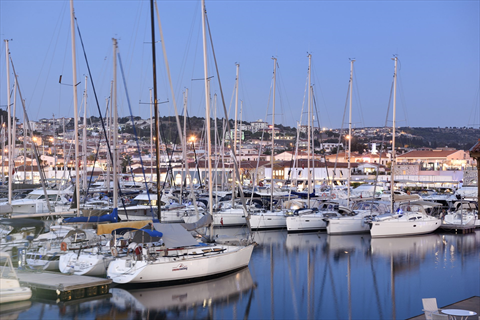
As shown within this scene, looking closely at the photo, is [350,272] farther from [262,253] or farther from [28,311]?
[28,311]

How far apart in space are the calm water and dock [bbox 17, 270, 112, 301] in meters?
0.35

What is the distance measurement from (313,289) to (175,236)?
5308 mm

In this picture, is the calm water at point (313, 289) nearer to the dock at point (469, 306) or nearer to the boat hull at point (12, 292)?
the boat hull at point (12, 292)

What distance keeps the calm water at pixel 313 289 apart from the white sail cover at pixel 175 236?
1.48 m

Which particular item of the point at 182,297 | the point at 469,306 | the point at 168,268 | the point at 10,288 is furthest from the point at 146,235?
the point at 469,306

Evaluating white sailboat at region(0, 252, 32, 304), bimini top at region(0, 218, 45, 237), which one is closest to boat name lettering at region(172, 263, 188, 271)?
white sailboat at region(0, 252, 32, 304)

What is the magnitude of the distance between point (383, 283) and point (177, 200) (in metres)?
23.0

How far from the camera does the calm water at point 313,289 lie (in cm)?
1605

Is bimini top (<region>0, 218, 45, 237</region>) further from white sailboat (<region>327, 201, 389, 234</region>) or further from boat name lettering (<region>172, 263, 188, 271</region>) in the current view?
white sailboat (<region>327, 201, 389, 234</region>)

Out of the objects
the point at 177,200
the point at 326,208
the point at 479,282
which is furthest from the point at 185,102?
the point at 479,282

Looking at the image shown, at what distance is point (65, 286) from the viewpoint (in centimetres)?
1647

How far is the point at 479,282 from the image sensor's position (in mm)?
20625

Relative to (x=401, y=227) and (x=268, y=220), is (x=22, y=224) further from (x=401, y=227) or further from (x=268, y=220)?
(x=401, y=227)

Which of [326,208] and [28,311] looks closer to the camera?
[28,311]
